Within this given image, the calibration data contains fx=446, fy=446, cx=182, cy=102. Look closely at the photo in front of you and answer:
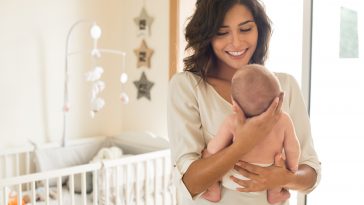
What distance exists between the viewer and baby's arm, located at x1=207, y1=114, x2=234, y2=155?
3.51 feet

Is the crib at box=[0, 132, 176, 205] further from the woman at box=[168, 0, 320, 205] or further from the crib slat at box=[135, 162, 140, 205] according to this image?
the woman at box=[168, 0, 320, 205]

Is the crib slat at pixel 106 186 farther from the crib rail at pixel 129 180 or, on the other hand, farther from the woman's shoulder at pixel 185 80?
the woman's shoulder at pixel 185 80

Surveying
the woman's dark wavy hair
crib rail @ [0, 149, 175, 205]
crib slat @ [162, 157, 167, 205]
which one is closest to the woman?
the woman's dark wavy hair

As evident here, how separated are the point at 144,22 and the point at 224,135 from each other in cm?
237

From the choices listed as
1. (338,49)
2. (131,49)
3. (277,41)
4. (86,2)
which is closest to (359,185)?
(338,49)

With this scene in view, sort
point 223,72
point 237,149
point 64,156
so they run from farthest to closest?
point 64,156 → point 223,72 → point 237,149

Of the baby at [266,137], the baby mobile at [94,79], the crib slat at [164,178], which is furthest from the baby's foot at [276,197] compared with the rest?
the baby mobile at [94,79]

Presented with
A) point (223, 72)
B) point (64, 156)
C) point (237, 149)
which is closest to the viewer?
point (237, 149)

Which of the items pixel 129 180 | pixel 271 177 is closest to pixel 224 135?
pixel 271 177

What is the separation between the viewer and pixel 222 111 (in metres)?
1.17

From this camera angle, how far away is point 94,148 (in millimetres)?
3285

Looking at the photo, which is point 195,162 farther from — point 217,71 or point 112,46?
point 112,46

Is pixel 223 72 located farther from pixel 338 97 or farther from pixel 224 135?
pixel 338 97

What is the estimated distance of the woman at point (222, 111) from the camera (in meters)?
1.06
